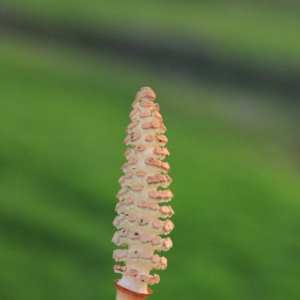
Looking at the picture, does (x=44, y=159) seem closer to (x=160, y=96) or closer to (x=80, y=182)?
(x=80, y=182)

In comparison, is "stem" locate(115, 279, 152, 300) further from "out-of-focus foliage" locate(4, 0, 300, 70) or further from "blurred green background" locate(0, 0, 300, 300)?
"out-of-focus foliage" locate(4, 0, 300, 70)

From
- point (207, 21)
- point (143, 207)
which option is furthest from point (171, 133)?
point (143, 207)

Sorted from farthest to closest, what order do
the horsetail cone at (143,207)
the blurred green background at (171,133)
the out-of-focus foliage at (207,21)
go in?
the out-of-focus foliage at (207,21), the blurred green background at (171,133), the horsetail cone at (143,207)

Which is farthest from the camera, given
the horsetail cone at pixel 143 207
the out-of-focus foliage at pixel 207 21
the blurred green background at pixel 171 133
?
the out-of-focus foliage at pixel 207 21

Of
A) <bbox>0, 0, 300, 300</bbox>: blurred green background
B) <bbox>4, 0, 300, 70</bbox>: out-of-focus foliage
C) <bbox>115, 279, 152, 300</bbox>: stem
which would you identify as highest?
<bbox>4, 0, 300, 70</bbox>: out-of-focus foliage

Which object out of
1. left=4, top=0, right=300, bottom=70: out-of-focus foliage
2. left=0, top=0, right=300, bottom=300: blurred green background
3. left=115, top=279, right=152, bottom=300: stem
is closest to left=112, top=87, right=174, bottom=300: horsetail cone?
left=115, top=279, right=152, bottom=300: stem

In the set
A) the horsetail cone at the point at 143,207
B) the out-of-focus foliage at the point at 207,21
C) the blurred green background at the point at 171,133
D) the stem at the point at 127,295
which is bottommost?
the stem at the point at 127,295

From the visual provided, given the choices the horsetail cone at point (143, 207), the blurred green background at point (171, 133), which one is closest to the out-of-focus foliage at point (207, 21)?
the blurred green background at point (171, 133)

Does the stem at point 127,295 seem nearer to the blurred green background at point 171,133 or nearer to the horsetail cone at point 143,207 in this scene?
the horsetail cone at point 143,207
